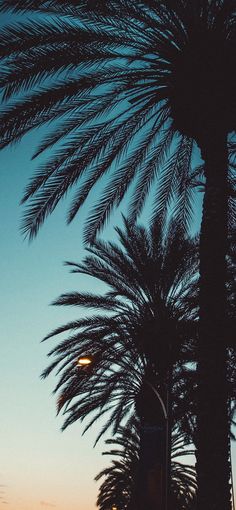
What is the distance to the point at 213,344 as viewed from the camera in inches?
302

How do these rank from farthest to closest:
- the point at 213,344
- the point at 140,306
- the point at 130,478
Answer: the point at 130,478 → the point at 140,306 → the point at 213,344

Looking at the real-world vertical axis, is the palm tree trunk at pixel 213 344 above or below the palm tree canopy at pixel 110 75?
below

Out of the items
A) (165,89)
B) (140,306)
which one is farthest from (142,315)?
(165,89)

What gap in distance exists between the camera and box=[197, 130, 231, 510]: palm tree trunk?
7047 mm

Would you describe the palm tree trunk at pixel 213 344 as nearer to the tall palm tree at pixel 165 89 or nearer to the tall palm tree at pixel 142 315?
the tall palm tree at pixel 165 89

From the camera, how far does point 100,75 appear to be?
933 centimetres

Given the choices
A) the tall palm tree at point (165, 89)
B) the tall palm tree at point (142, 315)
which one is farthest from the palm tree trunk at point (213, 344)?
the tall palm tree at point (142, 315)

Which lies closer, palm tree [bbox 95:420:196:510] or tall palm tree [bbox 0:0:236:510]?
tall palm tree [bbox 0:0:236:510]

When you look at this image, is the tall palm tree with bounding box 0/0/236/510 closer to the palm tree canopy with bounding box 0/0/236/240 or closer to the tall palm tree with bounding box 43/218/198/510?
the palm tree canopy with bounding box 0/0/236/240

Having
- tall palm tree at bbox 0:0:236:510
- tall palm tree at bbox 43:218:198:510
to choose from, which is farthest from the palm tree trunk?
→ tall palm tree at bbox 43:218:198:510

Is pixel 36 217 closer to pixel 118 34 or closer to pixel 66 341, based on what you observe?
pixel 118 34

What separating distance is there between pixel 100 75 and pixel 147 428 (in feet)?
22.7

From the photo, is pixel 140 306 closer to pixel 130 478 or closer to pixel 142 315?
pixel 142 315

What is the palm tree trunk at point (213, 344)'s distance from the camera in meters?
7.05
